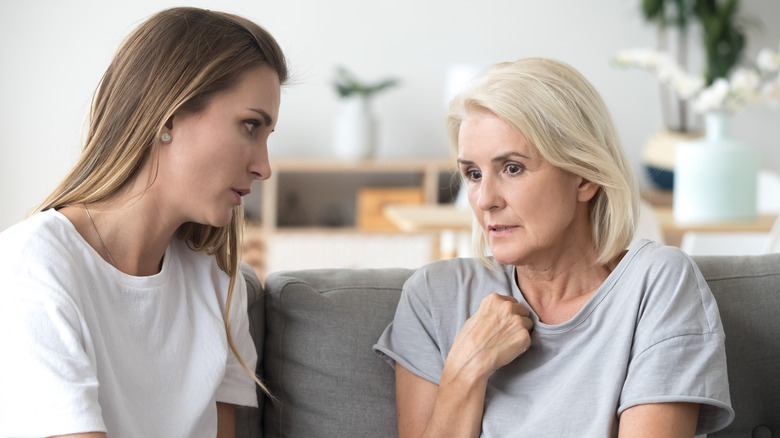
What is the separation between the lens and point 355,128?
186 inches

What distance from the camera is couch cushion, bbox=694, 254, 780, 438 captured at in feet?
5.13

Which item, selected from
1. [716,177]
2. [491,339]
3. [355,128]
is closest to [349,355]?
[491,339]

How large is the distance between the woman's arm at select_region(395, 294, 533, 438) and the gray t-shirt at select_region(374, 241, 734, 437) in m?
0.04

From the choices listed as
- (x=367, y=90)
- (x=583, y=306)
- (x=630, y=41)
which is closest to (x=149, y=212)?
(x=583, y=306)

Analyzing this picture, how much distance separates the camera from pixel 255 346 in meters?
1.57

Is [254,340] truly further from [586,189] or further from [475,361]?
[586,189]

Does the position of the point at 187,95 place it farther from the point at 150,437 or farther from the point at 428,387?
the point at 428,387

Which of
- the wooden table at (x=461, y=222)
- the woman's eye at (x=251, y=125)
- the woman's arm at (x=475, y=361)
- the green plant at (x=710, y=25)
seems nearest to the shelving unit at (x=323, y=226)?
the wooden table at (x=461, y=222)

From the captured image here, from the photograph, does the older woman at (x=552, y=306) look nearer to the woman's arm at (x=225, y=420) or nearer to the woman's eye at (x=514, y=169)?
the woman's eye at (x=514, y=169)

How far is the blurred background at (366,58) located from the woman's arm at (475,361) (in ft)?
10.9

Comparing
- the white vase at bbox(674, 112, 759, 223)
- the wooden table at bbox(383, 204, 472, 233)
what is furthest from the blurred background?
the white vase at bbox(674, 112, 759, 223)

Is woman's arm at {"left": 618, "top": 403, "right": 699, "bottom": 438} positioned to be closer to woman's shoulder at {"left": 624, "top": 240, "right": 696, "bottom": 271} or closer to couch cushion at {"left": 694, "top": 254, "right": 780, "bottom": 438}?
woman's shoulder at {"left": 624, "top": 240, "right": 696, "bottom": 271}

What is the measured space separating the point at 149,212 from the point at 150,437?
335mm

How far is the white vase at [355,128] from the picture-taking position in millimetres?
4723
